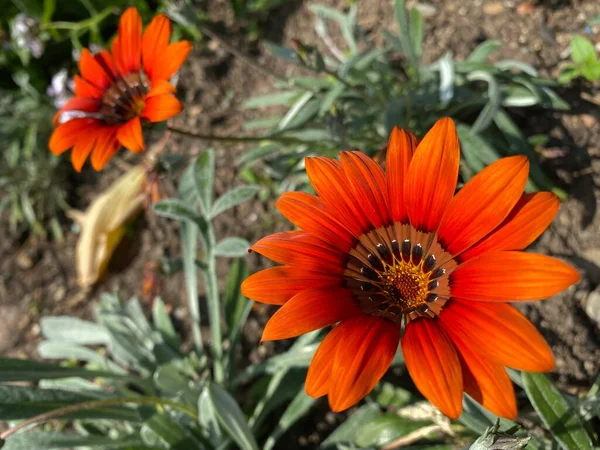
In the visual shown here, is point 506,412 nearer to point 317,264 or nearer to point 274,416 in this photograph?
point 317,264

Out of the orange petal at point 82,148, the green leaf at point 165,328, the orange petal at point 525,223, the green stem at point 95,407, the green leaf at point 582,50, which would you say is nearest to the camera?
the orange petal at point 525,223

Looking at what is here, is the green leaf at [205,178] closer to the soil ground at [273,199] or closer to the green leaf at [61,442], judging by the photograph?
the soil ground at [273,199]

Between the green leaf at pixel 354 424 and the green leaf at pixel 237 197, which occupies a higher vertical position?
the green leaf at pixel 237 197

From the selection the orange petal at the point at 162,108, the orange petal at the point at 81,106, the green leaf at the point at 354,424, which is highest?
the orange petal at the point at 162,108

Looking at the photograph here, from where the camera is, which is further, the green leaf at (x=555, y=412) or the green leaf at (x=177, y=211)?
the green leaf at (x=177, y=211)

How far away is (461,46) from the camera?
9.27 feet

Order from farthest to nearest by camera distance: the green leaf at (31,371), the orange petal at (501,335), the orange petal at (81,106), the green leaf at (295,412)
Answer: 1. the green leaf at (295,412)
2. the orange petal at (81,106)
3. the green leaf at (31,371)
4. the orange petal at (501,335)

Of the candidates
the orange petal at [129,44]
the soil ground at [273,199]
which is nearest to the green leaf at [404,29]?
the soil ground at [273,199]

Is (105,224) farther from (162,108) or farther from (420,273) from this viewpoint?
(420,273)

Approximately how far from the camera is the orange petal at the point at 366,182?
1281mm

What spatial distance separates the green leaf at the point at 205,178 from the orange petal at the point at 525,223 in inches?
49.5

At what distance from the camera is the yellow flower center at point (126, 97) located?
200 centimetres

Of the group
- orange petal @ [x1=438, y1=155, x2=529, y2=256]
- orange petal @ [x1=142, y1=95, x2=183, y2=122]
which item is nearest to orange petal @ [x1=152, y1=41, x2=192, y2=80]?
orange petal @ [x1=142, y1=95, x2=183, y2=122]

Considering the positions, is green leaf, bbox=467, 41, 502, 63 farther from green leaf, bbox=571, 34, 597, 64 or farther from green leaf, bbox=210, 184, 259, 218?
green leaf, bbox=210, 184, 259, 218
